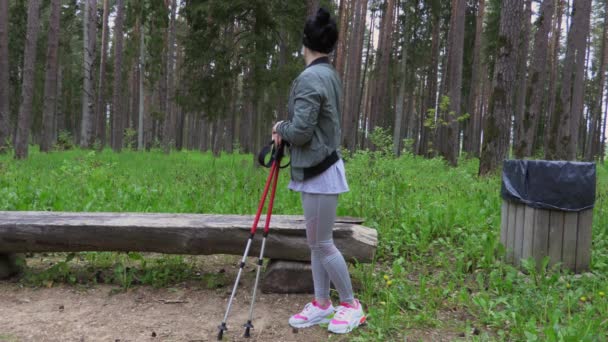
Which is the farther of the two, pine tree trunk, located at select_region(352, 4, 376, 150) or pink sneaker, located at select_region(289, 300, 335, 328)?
pine tree trunk, located at select_region(352, 4, 376, 150)

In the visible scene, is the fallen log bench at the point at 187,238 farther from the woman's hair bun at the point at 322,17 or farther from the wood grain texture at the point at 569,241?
the wood grain texture at the point at 569,241

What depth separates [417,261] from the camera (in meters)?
4.95

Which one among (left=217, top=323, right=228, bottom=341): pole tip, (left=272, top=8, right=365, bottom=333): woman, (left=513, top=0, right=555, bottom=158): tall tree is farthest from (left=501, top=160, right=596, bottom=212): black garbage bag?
(left=513, top=0, right=555, bottom=158): tall tree

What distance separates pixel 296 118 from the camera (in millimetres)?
3012

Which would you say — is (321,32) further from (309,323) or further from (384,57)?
(384,57)

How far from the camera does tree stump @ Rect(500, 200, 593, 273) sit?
4426 mm

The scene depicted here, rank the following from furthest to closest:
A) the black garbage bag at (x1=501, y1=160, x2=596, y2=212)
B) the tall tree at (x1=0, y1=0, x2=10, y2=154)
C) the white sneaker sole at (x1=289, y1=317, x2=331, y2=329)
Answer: the tall tree at (x1=0, y1=0, x2=10, y2=154), the black garbage bag at (x1=501, y1=160, x2=596, y2=212), the white sneaker sole at (x1=289, y1=317, x2=331, y2=329)

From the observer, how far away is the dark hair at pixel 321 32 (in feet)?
10.1

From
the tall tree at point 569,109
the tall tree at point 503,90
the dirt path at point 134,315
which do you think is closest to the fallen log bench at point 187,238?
the dirt path at point 134,315

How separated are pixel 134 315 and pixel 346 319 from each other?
1.76 m

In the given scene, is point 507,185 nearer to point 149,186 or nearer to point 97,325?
point 97,325

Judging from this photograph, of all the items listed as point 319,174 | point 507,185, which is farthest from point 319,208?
point 507,185

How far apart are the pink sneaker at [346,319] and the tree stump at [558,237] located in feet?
6.79

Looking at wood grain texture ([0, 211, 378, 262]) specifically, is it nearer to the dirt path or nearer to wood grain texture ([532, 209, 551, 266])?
the dirt path
